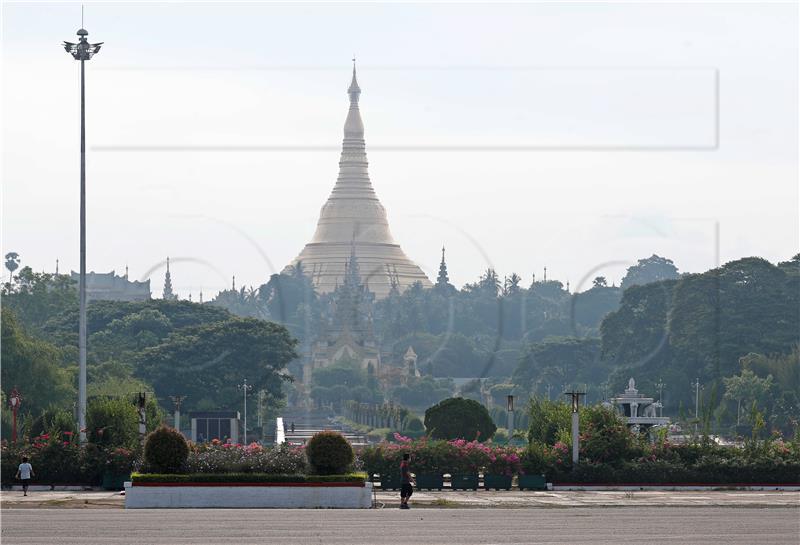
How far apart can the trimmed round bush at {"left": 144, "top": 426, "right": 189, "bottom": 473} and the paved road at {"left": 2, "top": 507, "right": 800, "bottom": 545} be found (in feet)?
12.4

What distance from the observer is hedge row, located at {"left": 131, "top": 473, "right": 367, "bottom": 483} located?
4775cm

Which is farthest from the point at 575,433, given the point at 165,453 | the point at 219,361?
the point at 219,361

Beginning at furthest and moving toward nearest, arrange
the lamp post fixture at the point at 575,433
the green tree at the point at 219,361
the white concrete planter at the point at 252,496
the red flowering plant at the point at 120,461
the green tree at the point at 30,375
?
the green tree at the point at 219,361 → the green tree at the point at 30,375 → the lamp post fixture at the point at 575,433 → the red flowering plant at the point at 120,461 → the white concrete planter at the point at 252,496

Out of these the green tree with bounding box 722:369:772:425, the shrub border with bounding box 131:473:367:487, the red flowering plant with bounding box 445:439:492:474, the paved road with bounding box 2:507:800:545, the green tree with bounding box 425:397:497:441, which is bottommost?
the paved road with bounding box 2:507:800:545

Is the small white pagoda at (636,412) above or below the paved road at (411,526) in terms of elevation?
above

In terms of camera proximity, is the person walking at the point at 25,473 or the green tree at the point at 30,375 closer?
the person walking at the point at 25,473

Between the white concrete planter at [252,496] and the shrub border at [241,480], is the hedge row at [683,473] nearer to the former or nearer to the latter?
the shrub border at [241,480]

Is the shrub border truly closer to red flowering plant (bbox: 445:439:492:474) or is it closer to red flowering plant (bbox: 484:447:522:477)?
red flowering plant (bbox: 445:439:492:474)

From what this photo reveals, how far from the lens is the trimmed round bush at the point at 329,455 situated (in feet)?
160

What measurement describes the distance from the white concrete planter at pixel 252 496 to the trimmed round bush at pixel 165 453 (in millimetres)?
1368

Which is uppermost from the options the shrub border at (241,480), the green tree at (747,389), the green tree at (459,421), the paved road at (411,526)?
the green tree at (747,389)

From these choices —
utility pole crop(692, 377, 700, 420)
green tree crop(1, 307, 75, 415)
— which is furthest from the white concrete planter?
utility pole crop(692, 377, 700, 420)

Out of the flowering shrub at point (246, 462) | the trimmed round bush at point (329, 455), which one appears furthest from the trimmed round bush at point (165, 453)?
the trimmed round bush at point (329, 455)

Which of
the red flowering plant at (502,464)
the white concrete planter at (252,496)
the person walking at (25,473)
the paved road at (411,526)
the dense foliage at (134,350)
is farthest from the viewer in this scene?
the dense foliage at (134,350)
